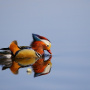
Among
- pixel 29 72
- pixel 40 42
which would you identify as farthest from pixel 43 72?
pixel 40 42

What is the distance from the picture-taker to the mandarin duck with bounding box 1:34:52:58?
18.2 meters

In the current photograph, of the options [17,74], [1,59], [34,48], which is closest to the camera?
[17,74]

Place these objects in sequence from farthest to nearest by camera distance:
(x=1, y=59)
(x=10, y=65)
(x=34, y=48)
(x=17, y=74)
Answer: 1. (x=34, y=48)
2. (x=1, y=59)
3. (x=10, y=65)
4. (x=17, y=74)

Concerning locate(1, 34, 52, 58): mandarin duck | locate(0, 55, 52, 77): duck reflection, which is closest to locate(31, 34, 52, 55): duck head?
locate(1, 34, 52, 58): mandarin duck

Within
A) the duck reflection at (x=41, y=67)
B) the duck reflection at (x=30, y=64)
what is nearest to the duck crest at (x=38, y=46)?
the duck reflection at (x=30, y=64)

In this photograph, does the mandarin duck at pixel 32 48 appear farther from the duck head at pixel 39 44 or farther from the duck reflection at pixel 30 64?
the duck reflection at pixel 30 64

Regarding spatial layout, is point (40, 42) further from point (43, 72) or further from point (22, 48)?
point (43, 72)

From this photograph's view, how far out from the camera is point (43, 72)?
15539mm

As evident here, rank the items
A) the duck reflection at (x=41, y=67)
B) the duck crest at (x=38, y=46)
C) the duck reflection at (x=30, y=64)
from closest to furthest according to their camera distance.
A: the duck reflection at (x=41, y=67) → the duck reflection at (x=30, y=64) → the duck crest at (x=38, y=46)

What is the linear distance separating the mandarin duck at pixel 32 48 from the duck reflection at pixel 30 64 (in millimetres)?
286

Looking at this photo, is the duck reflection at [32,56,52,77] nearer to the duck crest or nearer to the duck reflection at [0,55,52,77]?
the duck reflection at [0,55,52,77]

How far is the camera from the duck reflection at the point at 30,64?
51.1ft

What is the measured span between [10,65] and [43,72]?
157 centimetres

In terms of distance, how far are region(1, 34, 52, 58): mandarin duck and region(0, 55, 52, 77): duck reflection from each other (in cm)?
29
